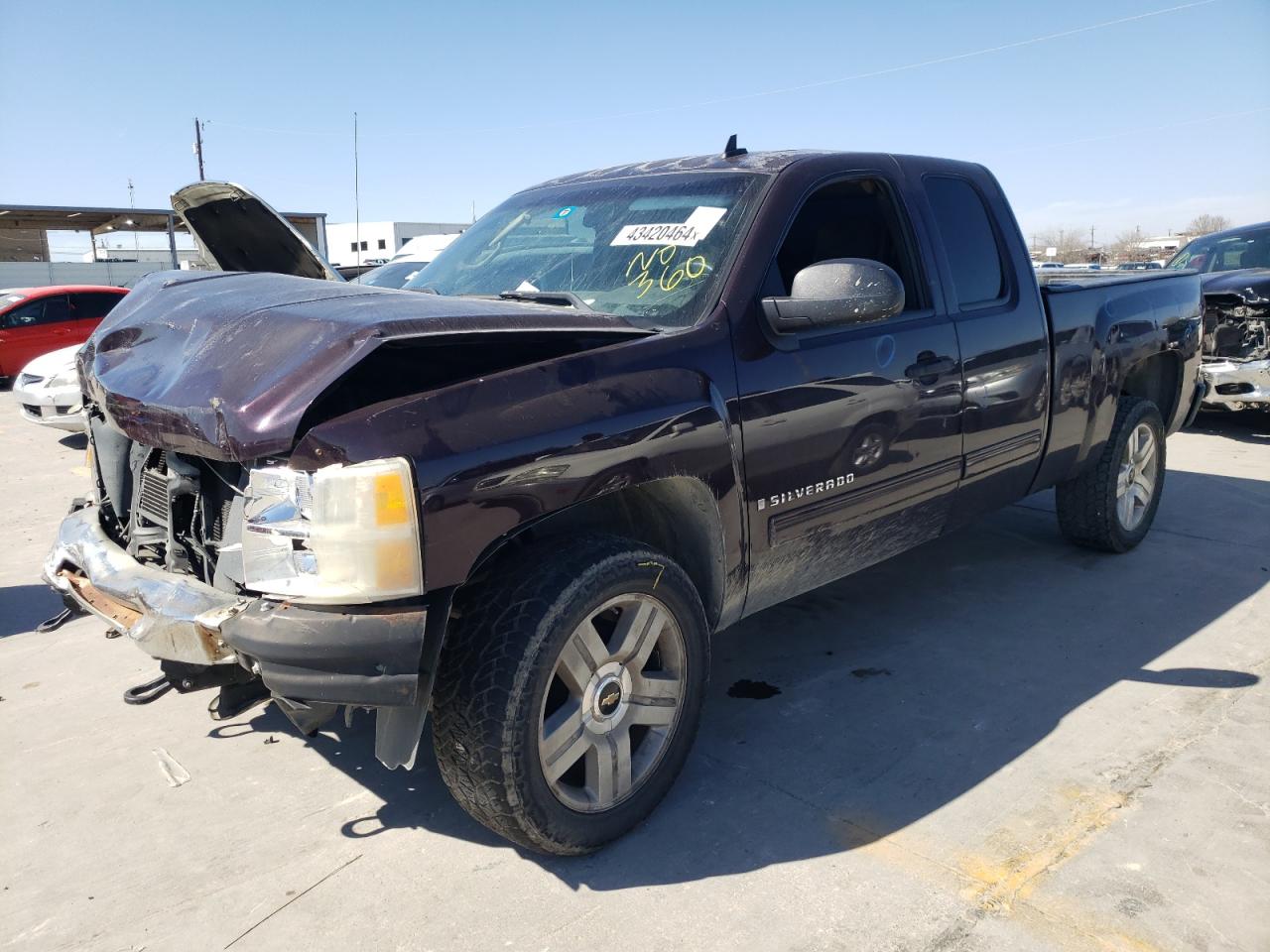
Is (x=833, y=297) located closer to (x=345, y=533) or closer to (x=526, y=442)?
(x=526, y=442)

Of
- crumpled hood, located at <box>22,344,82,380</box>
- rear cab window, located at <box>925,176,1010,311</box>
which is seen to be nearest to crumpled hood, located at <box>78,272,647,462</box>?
rear cab window, located at <box>925,176,1010,311</box>

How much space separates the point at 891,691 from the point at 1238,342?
7166 millimetres

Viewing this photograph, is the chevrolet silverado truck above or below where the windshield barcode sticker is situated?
below

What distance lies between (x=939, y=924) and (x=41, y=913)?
7.49 ft

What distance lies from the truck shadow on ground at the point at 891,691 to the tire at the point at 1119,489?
0.15m

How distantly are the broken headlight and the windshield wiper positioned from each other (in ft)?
3.72

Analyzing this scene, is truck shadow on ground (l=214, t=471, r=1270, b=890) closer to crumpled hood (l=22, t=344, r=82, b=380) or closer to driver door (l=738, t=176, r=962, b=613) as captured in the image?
driver door (l=738, t=176, r=962, b=613)

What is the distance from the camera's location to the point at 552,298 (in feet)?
10.8

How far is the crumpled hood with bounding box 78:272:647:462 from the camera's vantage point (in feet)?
7.72

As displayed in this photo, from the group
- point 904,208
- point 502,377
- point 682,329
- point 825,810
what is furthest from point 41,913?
point 904,208

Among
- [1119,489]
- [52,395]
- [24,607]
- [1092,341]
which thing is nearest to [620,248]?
[1092,341]

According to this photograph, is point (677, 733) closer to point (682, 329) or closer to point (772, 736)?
point (772, 736)

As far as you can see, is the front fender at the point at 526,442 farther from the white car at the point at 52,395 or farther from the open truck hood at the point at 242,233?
the white car at the point at 52,395

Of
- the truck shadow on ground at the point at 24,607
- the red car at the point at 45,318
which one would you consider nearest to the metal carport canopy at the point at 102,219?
the red car at the point at 45,318
